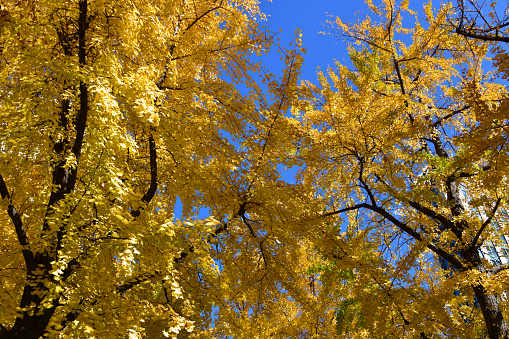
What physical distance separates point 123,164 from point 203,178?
1.29 meters

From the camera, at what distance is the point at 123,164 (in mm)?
5188

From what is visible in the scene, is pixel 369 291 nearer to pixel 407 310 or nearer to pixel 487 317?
pixel 407 310

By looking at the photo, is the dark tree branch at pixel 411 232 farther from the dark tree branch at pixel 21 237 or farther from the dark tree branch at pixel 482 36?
the dark tree branch at pixel 21 237

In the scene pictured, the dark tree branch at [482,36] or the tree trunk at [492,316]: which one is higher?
the dark tree branch at [482,36]

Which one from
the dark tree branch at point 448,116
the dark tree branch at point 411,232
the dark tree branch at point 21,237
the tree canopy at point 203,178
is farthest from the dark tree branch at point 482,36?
the dark tree branch at point 21,237

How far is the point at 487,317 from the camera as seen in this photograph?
6035mm

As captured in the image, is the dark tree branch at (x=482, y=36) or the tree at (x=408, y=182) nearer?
the dark tree branch at (x=482, y=36)

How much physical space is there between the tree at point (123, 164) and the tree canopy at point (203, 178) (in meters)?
0.04

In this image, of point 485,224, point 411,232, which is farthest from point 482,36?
point 411,232

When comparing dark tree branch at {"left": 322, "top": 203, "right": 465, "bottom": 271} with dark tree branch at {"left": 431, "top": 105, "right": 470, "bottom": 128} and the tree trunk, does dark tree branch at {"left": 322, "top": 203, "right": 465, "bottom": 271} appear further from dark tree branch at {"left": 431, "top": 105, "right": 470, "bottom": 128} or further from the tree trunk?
dark tree branch at {"left": 431, "top": 105, "right": 470, "bottom": 128}

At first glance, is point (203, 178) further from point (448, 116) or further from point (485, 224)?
point (448, 116)

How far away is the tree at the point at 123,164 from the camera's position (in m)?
3.91

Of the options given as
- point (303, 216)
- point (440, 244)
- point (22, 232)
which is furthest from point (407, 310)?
point (22, 232)

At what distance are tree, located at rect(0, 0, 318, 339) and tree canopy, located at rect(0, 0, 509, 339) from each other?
4 centimetres
